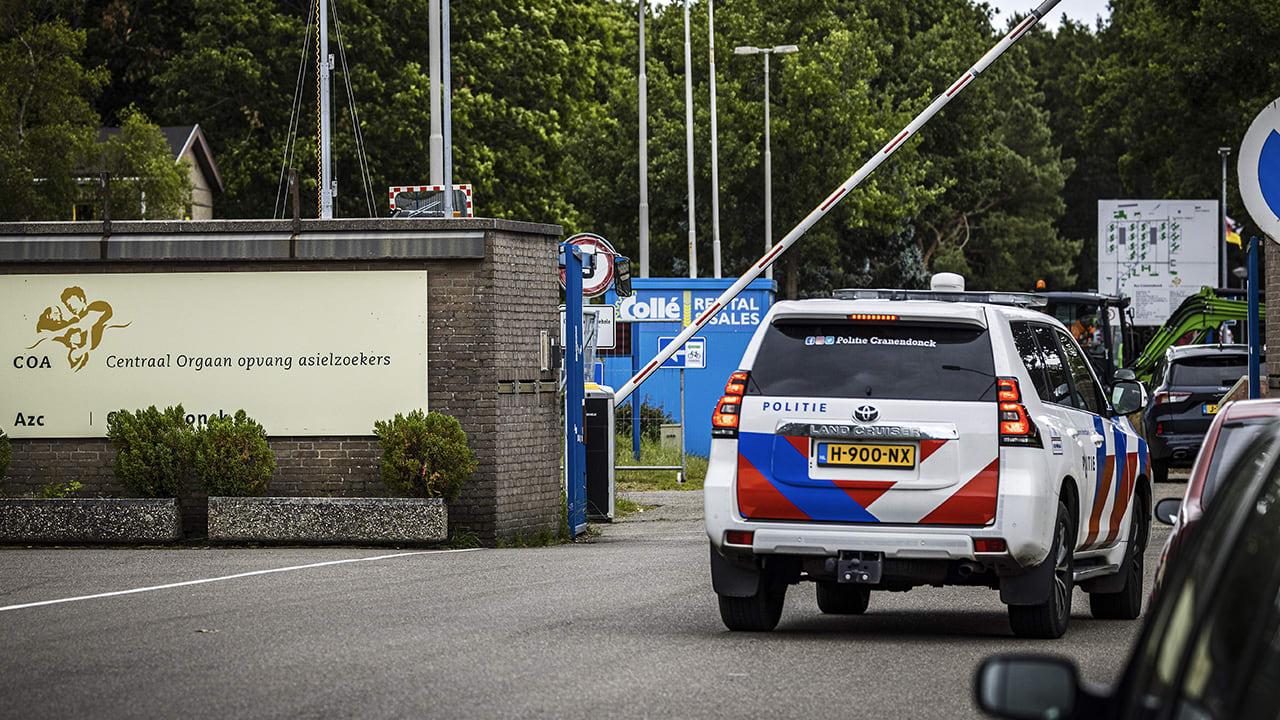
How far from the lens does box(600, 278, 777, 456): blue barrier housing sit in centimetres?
3122

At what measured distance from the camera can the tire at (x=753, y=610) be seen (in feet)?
33.0

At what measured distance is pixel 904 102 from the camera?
181 feet

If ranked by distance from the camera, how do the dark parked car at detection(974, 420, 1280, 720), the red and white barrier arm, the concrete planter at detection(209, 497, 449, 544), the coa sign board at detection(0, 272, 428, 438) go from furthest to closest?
the red and white barrier arm → the coa sign board at detection(0, 272, 428, 438) → the concrete planter at detection(209, 497, 449, 544) → the dark parked car at detection(974, 420, 1280, 720)

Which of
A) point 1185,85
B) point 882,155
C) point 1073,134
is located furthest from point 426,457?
point 1073,134

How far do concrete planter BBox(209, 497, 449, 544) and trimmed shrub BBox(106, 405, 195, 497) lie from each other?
46cm

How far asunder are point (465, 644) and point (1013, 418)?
9.61 feet

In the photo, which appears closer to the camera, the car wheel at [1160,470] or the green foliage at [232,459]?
the green foliage at [232,459]

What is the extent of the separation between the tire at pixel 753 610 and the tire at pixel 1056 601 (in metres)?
1.26

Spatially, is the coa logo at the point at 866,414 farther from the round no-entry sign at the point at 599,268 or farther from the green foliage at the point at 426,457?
the round no-entry sign at the point at 599,268

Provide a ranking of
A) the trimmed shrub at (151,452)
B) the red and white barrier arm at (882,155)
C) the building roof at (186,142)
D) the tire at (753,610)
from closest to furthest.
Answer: the tire at (753,610) < the trimmed shrub at (151,452) < the red and white barrier arm at (882,155) < the building roof at (186,142)

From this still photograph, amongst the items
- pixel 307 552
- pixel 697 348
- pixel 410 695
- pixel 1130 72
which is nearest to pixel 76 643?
pixel 410 695

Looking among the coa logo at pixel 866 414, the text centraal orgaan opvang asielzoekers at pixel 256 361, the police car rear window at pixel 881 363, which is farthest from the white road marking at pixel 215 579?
the coa logo at pixel 866 414

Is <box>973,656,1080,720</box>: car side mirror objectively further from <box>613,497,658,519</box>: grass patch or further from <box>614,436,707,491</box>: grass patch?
<box>614,436,707,491</box>: grass patch

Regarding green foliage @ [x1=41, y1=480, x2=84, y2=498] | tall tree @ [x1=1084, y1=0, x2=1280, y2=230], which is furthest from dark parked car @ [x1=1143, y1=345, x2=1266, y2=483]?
green foliage @ [x1=41, y1=480, x2=84, y2=498]
